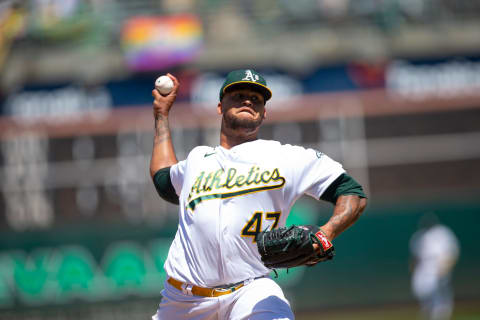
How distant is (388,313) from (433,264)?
1.09 meters

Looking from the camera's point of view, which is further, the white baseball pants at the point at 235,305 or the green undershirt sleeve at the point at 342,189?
the green undershirt sleeve at the point at 342,189

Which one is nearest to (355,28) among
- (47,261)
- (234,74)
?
(47,261)

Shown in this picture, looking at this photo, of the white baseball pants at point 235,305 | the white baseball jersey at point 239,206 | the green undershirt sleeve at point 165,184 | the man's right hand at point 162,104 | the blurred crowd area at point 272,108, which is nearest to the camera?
the white baseball pants at point 235,305

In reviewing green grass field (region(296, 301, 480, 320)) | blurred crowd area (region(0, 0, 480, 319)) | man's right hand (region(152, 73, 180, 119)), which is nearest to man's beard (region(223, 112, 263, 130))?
man's right hand (region(152, 73, 180, 119))

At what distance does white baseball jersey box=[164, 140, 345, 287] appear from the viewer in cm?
320

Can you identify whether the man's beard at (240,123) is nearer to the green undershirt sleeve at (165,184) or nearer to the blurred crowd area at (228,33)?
the green undershirt sleeve at (165,184)

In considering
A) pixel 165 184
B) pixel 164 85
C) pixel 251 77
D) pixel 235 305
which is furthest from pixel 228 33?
pixel 235 305

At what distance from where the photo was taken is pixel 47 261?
11.5m

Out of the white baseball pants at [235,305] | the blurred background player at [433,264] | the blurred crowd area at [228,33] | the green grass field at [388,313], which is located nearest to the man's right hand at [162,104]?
the white baseball pants at [235,305]

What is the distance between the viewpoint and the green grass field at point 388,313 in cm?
1102

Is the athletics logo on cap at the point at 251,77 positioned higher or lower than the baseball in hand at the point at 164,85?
lower

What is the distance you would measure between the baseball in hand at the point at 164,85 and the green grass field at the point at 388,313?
771cm

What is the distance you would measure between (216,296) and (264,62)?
13.0 m

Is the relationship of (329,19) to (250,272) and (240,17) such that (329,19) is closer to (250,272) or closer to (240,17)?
(240,17)
